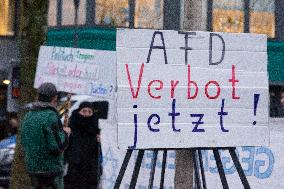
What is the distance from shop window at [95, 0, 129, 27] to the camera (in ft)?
89.8

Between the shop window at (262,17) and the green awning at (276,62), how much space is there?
17.8 inches

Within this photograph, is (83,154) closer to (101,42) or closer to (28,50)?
(28,50)

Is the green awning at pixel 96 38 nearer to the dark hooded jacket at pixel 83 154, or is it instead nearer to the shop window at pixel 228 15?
the shop window at pixel 228 15

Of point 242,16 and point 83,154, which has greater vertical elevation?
point 242,16

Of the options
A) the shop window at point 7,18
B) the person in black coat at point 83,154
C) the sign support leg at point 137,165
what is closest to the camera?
the sign support leg at point 137,165

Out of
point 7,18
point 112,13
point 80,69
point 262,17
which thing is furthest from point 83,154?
point 7,18

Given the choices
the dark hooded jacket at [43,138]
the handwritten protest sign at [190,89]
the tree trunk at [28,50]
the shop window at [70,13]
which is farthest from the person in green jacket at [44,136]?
the shop window at [70,13]

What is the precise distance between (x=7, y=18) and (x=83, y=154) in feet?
62.4

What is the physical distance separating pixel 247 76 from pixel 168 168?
8.85ft

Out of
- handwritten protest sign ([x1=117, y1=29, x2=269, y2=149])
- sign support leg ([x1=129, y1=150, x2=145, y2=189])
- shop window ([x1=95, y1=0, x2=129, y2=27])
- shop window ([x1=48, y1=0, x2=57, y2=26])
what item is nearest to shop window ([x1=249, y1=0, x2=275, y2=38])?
shop window ([x1=95, y1=0, x2=129, y2=27])

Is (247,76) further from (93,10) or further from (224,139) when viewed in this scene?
(93,10)

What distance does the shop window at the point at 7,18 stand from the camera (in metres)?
31.7

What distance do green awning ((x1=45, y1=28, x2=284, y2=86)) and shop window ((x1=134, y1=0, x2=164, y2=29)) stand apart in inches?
33.0

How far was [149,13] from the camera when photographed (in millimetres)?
27797
